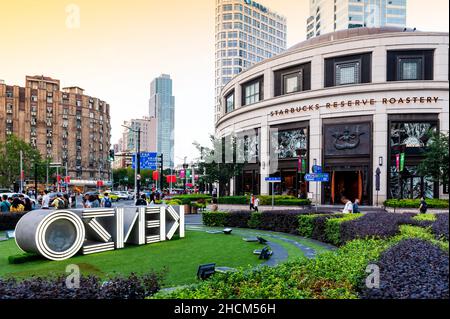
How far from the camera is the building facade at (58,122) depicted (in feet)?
282

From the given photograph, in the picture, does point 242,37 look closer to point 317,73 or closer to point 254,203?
point 317,73

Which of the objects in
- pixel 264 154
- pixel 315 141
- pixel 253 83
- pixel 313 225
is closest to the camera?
pixel 313 225

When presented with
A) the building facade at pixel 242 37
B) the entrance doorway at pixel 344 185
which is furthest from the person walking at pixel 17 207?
the building facade at pixel 242 37

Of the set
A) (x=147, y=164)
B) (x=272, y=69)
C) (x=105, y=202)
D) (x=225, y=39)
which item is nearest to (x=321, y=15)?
(x=225, y=39)

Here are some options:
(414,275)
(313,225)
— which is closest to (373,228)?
(313,225)

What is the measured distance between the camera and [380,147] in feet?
108

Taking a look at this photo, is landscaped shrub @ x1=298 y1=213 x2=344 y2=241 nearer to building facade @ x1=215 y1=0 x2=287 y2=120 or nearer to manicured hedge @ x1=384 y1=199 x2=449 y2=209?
manicured hedge @ x1=384 y1=199 x2=449 y2=209

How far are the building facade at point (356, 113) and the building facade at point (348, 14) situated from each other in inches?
2721

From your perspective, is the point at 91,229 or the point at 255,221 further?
the point at 255,221

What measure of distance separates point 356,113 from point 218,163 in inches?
645

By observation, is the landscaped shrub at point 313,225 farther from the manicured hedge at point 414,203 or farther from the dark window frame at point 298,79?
the dark window frame at point 298,79

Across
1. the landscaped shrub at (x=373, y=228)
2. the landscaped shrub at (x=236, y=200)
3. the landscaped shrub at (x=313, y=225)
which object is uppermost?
the landscaped shrub at (x=373, y=228)

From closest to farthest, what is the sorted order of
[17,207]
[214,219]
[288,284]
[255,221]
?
[288,284] < [255,221] < [214,219] < [17,207]

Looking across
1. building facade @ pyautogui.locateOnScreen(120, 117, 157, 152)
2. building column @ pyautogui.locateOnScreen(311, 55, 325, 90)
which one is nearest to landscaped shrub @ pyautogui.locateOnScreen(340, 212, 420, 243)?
building column @ pyautogui.locateOnScreen(311, 55, 325, 90)
